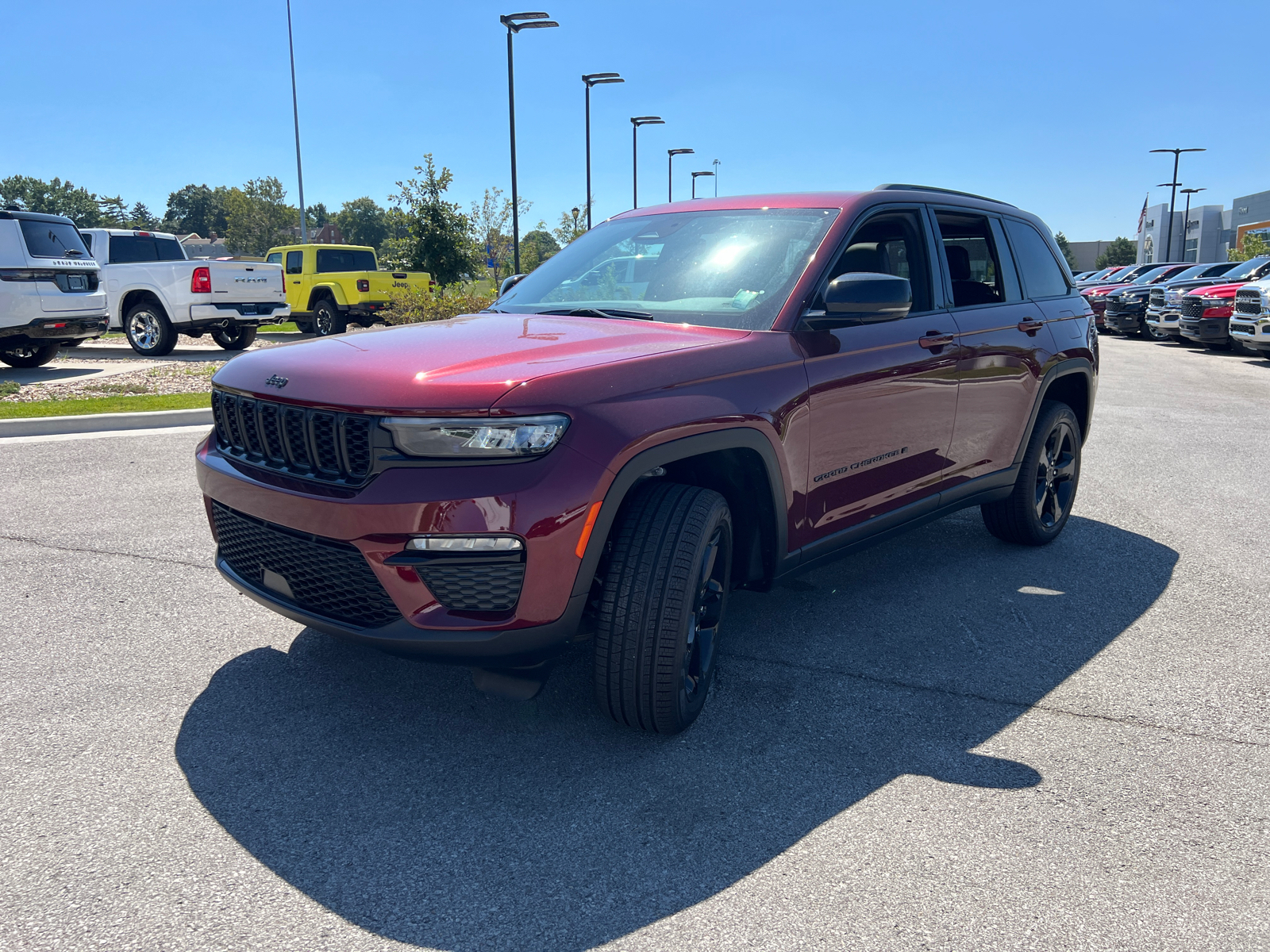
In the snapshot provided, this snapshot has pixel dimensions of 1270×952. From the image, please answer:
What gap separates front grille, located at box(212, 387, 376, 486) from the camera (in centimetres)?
273

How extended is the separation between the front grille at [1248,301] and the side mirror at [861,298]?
16845mm

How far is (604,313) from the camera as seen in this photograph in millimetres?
3764

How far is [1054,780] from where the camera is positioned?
9.59ft

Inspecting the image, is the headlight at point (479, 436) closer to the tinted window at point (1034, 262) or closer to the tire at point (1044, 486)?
the tire at point (1044, 486)

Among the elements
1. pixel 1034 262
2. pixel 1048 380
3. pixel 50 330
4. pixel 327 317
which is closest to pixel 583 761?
pixel 1048 380

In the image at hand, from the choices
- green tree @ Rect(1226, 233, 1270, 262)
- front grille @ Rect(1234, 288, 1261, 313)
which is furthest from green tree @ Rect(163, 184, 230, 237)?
front grille @ Rect(1234, 288, 1261, 313)

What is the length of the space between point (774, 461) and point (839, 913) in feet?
4.77

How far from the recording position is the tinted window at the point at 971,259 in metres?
4.54

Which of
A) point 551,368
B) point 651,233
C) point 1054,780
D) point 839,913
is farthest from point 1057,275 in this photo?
point 839,913

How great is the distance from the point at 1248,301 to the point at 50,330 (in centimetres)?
1893

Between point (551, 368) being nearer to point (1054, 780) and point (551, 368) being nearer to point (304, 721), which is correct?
point (304, 721)

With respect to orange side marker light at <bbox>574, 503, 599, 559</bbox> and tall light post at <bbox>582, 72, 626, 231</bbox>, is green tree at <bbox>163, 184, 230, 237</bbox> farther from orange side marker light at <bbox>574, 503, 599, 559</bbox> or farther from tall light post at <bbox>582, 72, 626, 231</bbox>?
orange side marker light at <bbox>574, 503, 599, 559</bbox>

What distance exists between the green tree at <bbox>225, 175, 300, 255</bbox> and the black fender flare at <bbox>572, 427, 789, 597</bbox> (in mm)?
85216

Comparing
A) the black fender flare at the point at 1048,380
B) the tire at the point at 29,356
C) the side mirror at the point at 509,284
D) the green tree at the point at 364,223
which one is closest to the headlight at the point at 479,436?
the side mirror at the point at 509,284
